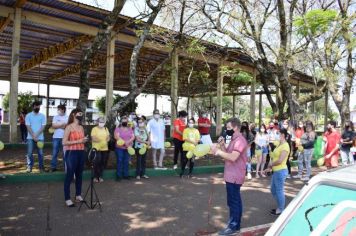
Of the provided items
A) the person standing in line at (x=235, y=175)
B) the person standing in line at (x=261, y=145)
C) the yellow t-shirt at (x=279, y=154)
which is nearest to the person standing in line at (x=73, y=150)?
the person standing in line at (x=235, y=175)

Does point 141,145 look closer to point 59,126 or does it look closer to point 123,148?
point 123,148

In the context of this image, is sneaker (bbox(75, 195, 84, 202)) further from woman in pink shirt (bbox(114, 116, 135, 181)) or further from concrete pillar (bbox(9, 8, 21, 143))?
concrete pillar (bbox(9, 8, 21, 143))

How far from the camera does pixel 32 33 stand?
50.8 feet

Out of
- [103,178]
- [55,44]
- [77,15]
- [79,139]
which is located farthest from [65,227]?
[55,44]

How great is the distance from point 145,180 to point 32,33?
10.2m

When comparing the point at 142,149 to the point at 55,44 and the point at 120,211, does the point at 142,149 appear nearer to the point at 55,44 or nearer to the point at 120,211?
the point at 120,211

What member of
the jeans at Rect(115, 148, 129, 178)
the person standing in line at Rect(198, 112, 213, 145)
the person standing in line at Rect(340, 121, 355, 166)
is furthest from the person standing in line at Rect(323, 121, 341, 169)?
the jeans at Rect(115, 148, 129, 178)

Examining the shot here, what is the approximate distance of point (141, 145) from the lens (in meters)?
8.80

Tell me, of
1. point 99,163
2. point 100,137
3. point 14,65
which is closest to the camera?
point 100,137

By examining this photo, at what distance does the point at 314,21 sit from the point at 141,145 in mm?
7422

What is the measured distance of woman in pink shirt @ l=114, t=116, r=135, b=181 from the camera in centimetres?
843

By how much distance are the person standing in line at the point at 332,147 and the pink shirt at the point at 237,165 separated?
16.2ft

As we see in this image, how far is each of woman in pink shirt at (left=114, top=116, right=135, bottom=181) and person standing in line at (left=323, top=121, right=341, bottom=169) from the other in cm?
503

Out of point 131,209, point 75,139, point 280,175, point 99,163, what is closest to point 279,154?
point 280,175
